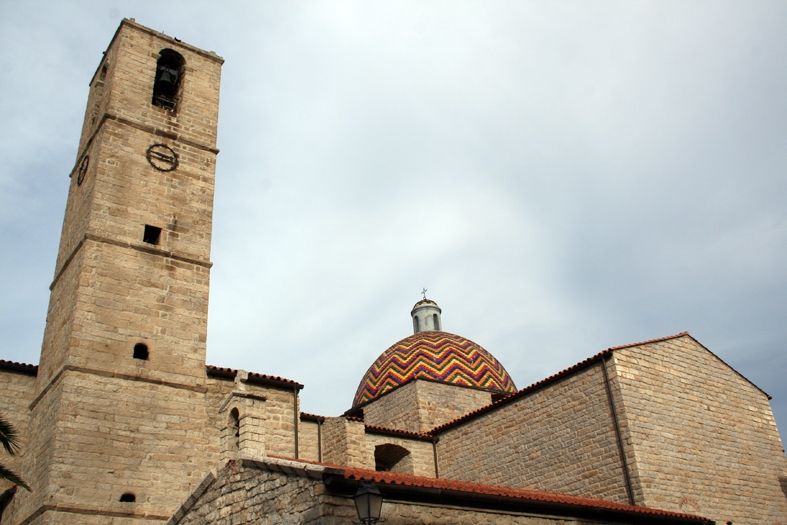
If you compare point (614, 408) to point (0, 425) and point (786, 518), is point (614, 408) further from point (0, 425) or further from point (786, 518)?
point (0, 425)

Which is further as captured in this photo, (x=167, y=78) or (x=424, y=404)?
(x=424, y=404)

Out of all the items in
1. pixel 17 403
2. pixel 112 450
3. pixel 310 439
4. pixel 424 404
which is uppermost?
pixel 424 404

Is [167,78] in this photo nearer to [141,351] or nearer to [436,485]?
[141,351]

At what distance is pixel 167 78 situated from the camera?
16.6 metres

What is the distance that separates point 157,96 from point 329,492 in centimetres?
1221

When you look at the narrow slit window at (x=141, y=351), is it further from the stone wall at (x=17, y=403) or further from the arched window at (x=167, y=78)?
the arched window at (x=167, y=78)

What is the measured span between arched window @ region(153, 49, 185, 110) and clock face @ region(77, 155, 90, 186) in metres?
2.07

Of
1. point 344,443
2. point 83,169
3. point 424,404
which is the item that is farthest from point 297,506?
point 424,404

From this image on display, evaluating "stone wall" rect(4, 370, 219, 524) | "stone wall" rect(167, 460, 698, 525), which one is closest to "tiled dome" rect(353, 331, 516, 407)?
"stone wall" rect(4, 370, 219, 524)

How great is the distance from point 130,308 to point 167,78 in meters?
6.16

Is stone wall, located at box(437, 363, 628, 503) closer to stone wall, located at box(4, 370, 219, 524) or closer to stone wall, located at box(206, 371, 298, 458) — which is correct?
stone wall, located at box(206, 371, 298, 458)

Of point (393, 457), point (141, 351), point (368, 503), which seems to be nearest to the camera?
point (368, 503)

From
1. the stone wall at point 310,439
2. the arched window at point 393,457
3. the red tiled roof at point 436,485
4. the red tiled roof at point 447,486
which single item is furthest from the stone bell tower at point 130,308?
the arched window at point 393,457

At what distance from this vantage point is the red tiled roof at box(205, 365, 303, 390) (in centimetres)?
1390
